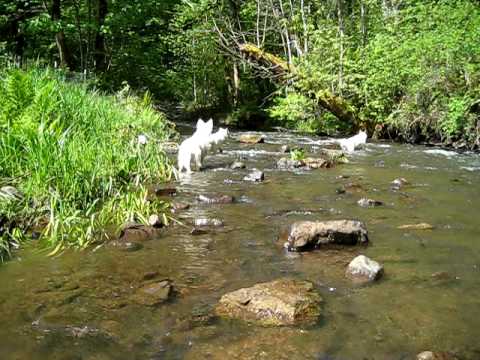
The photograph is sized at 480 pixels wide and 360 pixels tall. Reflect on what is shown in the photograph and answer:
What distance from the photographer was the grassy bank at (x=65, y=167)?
4945 millimetres

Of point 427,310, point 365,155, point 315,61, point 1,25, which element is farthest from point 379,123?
point 1,25

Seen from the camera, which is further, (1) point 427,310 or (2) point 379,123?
(2) point 379,123

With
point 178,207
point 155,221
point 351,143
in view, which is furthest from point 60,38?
point 155,221

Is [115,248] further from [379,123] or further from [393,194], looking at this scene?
[379,123]

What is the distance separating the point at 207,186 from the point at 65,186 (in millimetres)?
2287

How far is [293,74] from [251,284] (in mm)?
12731

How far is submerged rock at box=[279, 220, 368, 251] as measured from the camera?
14.7ft

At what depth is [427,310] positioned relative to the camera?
3254 millimetres

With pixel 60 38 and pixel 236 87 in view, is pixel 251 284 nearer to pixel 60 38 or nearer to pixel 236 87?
pixel 60 38

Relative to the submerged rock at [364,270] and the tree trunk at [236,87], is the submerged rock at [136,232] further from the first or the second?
the tree trunk at [236,87]

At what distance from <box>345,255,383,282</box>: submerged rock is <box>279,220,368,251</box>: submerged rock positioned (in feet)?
2.01

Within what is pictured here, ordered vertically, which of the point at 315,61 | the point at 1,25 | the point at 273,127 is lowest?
the point at 273,127

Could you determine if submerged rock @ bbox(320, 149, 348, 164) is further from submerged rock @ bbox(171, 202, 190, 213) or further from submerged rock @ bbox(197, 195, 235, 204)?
submerged rock @ bbox(171, 202, 190, 213)

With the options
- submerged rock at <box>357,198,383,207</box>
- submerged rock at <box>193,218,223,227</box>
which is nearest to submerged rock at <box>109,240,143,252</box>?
submerged rock at <box>193,218,223,227</box>
